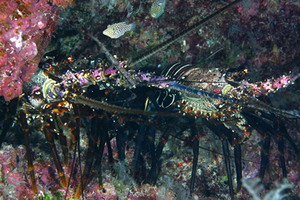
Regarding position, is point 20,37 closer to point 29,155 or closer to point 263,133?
point 29,155

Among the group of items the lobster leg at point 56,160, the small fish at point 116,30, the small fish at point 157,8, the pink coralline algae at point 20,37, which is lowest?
the lobster leg at point 56,160

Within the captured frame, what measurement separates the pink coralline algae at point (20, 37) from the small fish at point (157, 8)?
1690 mm

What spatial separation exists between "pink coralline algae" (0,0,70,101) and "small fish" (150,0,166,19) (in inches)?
66.5

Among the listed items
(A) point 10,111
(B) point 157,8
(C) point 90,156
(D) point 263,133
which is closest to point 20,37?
(A) point 10,111

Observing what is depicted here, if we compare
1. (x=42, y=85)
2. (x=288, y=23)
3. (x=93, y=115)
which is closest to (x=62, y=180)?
(x=93, y=115)

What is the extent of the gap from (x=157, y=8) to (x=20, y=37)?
228cm

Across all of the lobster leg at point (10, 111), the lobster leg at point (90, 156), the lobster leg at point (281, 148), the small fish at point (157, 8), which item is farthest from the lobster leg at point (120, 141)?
the lobster leg at point (281, 148)

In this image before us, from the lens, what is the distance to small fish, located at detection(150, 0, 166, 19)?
3873 mm

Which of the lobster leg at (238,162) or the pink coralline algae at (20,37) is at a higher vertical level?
the pink coralline algae at (20,37)

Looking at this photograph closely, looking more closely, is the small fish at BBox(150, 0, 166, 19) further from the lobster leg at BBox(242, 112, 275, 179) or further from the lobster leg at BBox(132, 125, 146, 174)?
the lobster leg at BBox(242, 112, 275, 179)

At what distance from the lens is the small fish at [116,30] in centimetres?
390

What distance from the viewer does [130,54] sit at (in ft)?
15.3

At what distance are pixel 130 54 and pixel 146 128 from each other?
61.2 inches

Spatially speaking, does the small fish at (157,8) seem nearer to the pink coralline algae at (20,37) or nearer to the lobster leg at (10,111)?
the pink coralline algae at (20,37)
